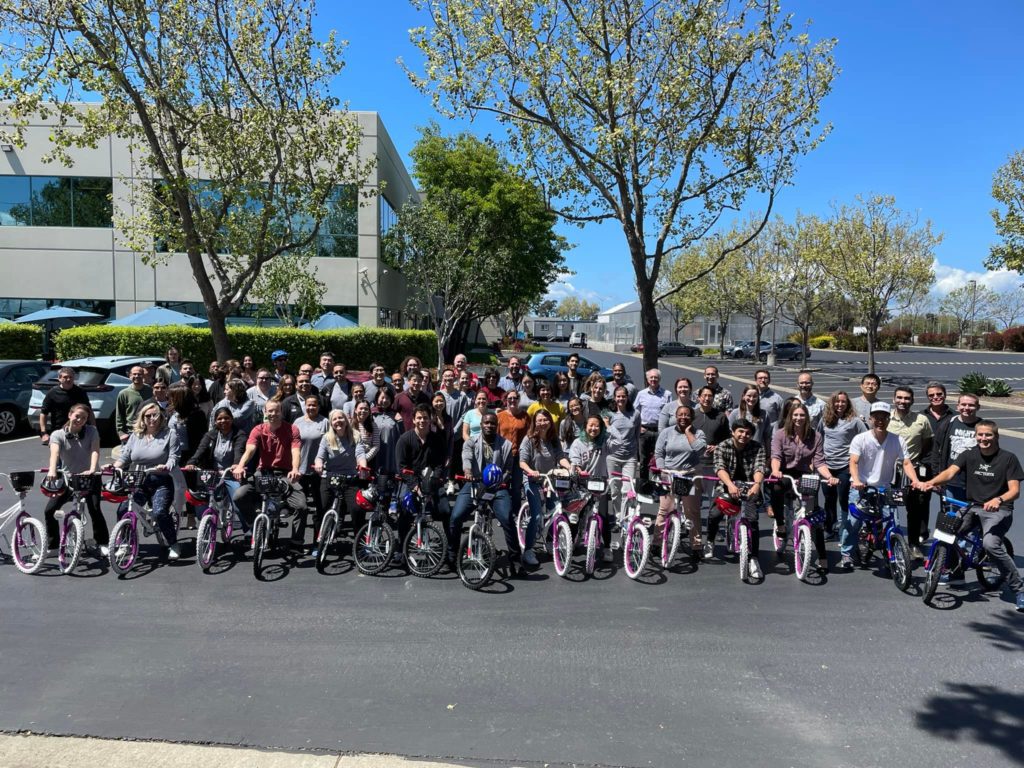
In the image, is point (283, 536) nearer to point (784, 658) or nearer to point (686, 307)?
point (784, 658)

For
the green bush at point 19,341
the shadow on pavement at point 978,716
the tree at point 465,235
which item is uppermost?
the tree at point 465,235

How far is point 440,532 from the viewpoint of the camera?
6.90 m

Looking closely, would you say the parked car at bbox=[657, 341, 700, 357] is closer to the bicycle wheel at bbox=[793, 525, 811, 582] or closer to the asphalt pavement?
the bicycle wheel at bbox=[793, 525, 811, 582]

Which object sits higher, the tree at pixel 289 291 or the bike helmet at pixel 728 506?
the tree at pixel 289 291

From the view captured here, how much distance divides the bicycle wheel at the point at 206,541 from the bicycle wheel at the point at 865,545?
6155 mm

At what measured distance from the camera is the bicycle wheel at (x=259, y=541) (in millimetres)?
6586

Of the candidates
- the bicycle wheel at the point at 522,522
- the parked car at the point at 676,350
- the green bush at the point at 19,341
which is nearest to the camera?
the bicycle wheel at the point at 522,522

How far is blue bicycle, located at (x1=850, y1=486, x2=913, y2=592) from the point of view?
6.38 m

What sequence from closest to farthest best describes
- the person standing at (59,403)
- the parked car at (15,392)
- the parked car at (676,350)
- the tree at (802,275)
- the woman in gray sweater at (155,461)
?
the woman in gray sweater at (155,461) < the person standing at (59,403) < the parked car at (15,392) < the tree at (802,275) < the parked car at (676,350)

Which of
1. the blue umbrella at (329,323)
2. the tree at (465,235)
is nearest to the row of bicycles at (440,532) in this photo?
the blue umbrella at (329,323)

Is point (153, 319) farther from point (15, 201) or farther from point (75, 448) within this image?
point (75, 448)

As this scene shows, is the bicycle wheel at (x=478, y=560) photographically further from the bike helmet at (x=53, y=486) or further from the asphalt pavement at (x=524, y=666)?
the bike helmet at (x=53, y=486)

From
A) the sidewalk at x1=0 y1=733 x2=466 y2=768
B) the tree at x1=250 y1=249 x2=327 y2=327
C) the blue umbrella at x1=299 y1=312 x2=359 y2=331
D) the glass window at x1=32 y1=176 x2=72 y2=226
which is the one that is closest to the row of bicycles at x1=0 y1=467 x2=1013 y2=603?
the sidewalk at x1=0 y1=733 x2=466 y2=768

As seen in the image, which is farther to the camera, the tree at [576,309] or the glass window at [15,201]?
the tree at [576,309]
